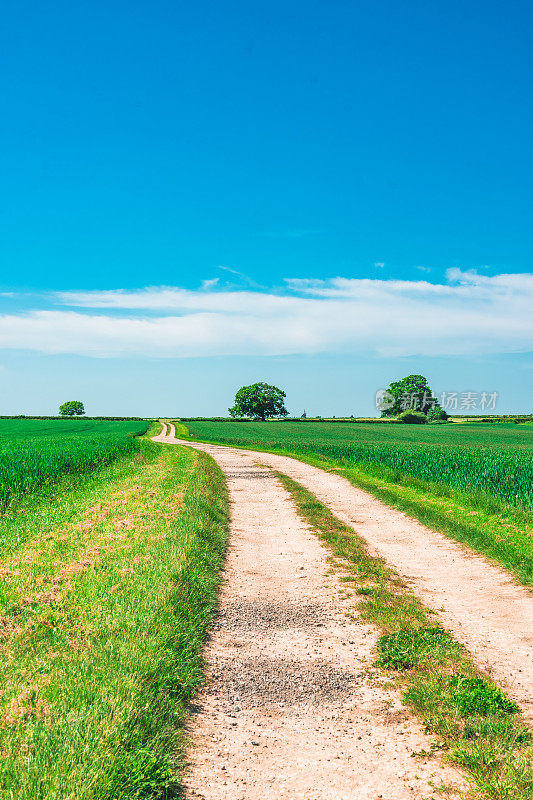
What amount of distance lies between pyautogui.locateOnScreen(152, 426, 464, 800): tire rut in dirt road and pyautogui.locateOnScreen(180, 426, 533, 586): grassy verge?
4.15m

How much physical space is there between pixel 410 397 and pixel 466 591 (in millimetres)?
134854

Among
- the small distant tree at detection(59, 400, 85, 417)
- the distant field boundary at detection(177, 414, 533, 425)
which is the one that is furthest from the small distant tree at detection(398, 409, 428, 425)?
the small distant tree at detection(59, 400, 85, 417)

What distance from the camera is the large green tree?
139m

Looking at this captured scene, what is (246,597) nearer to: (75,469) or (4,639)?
(4,639)

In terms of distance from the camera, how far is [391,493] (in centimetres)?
1755

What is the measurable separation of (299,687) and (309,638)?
1.18m

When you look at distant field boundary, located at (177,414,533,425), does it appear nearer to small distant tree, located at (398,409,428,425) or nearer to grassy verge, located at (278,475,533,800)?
small distant tree, located at (398,409,428,425)

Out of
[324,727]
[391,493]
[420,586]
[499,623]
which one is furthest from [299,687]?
[391,493]

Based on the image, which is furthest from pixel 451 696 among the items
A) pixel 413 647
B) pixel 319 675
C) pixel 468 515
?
pixel 468 515

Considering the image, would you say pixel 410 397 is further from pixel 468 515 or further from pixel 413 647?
pixel 413 647

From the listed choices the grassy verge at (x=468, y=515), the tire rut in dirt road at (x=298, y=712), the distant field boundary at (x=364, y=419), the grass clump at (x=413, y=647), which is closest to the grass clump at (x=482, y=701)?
the tire rut in dirt road at (x=298, y=712)

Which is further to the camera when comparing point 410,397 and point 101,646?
point 410,397

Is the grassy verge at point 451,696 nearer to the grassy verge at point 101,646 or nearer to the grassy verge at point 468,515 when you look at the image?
the grassy verge at point 101,646

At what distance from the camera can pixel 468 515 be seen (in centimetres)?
1396
